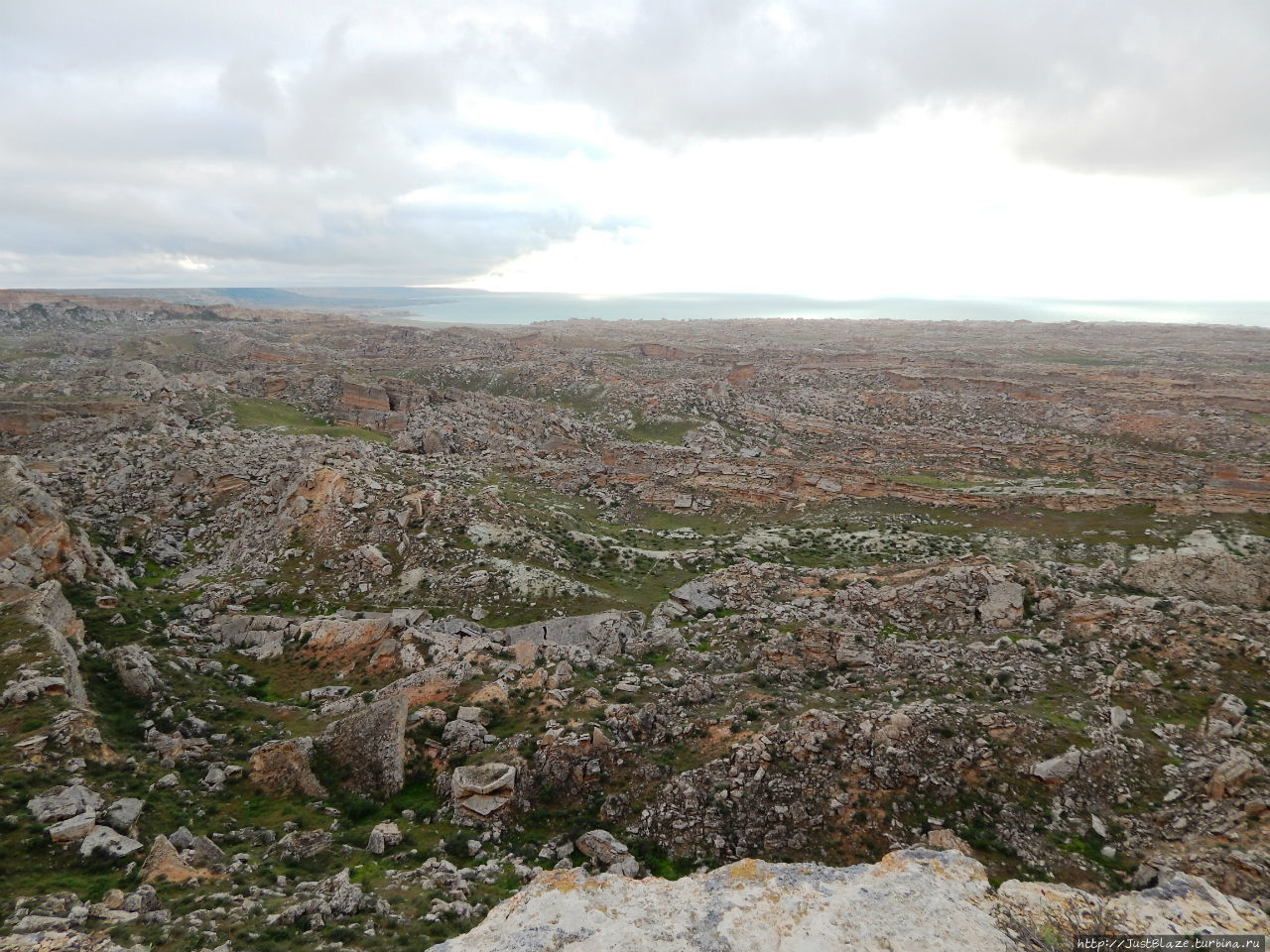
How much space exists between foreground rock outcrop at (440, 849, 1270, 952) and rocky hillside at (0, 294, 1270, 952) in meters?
0.13

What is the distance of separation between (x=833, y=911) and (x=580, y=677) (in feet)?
36.6

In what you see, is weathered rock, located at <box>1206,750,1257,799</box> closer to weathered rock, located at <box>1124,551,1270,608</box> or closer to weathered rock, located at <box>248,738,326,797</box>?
weathered rock, located at <box>1124,551,1270,608</box>

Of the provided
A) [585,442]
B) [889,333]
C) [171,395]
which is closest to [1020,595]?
[585,442]

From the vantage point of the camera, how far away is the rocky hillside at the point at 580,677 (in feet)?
37.7

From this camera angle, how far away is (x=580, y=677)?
19234mm

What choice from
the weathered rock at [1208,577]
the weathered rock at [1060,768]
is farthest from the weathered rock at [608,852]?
the weathered rock at [1208,577]

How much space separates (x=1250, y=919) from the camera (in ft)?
30.6

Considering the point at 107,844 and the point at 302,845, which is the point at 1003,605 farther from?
the point at 107,844

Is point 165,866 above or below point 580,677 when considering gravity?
above

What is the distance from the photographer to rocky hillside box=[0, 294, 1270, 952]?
37.7ft

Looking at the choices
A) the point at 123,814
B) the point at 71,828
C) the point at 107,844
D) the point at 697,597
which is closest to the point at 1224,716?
the point at 697,597

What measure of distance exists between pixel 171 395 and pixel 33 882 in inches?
2105

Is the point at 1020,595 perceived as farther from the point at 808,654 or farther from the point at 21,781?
the point at 21,781

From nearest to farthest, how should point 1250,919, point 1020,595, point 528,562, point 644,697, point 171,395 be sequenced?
1. point 1250,919
2. point 644,697
3. point 1020,595
4. point 528,562
5. point 171,395
